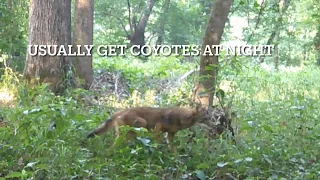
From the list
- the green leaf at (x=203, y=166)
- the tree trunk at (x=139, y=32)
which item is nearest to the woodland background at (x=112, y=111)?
the green leaf at (x=203, y=166)

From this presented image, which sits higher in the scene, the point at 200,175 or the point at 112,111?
the point at 112,111

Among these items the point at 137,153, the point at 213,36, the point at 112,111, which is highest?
the point at 213,36

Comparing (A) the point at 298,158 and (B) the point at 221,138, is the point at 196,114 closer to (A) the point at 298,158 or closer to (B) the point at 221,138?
(B) the point at 221,138

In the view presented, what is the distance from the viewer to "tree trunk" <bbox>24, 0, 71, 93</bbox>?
356 inches

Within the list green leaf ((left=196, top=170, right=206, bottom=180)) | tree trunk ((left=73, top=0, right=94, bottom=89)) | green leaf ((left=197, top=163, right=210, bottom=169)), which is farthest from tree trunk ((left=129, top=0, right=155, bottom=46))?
green leaf ((left=196, top=170, right=206, bottom=180))

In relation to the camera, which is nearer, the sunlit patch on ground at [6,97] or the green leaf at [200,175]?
the green leaf at [200,175]

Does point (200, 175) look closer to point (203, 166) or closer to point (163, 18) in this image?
point (203, 166)

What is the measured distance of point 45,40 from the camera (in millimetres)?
9117

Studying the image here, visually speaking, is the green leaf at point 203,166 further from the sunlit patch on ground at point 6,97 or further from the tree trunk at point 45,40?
the tree trunk at point 45,40

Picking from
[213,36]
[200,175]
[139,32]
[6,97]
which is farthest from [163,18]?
[200,175]

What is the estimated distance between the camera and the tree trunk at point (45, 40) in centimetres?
905

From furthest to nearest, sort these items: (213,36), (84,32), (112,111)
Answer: (84,32)
(112,111)
(213,36)

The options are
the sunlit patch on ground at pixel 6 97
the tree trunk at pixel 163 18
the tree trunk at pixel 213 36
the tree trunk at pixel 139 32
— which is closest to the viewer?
the tree trunk at pixel 213 36

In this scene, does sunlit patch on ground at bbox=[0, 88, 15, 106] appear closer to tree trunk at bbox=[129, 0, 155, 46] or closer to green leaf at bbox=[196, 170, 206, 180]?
green leaf at bbox=[196, 170, 206, 180]
